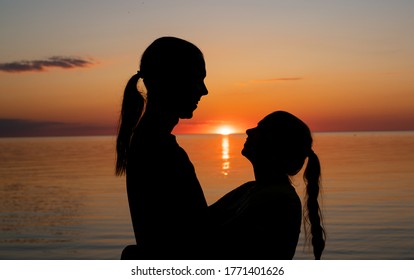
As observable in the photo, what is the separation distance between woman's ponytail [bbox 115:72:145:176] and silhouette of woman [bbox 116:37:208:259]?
13mm

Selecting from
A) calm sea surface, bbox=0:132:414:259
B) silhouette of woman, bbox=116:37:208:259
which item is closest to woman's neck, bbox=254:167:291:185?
silhouette of woman, bbox=116:37:208:259

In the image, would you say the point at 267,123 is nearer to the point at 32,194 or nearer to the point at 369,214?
the point at 369,214

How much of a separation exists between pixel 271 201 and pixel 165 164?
0.39 meters

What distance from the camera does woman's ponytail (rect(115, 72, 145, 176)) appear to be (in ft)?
6.88

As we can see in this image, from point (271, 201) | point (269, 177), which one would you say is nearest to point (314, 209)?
point (269, 177)

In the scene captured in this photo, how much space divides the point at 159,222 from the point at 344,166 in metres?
30.4

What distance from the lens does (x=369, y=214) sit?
15.0 meters

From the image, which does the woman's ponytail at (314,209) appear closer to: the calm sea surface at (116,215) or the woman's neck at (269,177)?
the woman's neck at (269,177)

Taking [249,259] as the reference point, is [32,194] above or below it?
below

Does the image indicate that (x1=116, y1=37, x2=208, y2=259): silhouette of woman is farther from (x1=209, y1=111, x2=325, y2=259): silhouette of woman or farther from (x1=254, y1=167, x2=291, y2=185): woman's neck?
(x1=254, y1=167, x2=291, y2=185): woman's neck

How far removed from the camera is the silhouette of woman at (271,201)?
6.37ft

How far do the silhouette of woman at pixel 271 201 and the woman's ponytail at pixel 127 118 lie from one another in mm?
357
